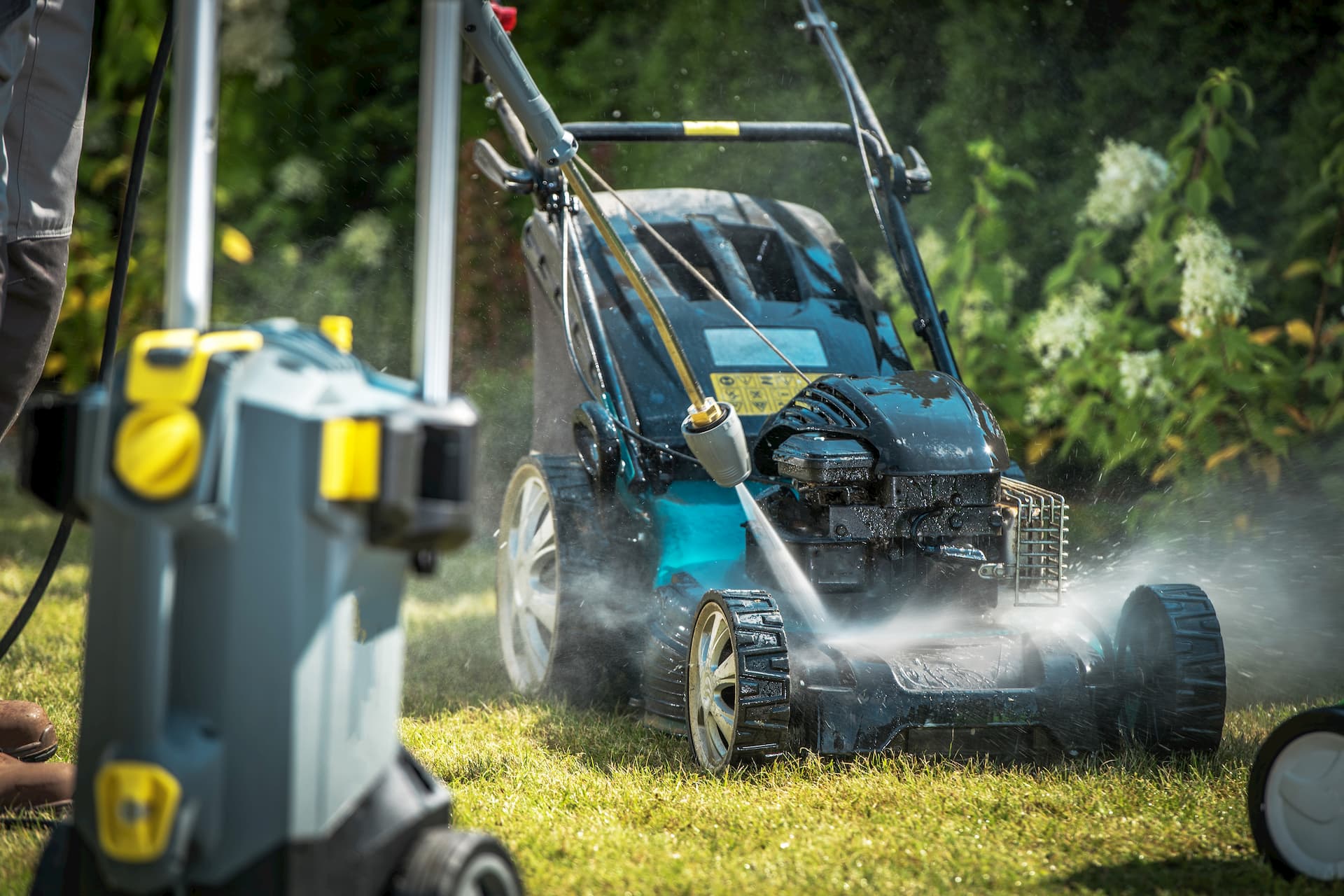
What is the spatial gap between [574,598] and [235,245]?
5162mm

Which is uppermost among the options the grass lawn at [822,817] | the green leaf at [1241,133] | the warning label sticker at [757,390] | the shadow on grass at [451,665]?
the green leaf at [1241,133]

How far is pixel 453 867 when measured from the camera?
1557 millimetres

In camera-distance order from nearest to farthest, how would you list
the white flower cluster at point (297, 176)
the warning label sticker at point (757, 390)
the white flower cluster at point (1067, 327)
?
1. the warning label sticker at point (757, 390)
2. the white flower cluster at point (1067, 327)
3. the white flower cluster at point (297, 176)

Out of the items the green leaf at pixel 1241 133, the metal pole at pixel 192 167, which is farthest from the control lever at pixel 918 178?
the metal pole at pixel 192 167

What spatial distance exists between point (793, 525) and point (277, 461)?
5.38ft

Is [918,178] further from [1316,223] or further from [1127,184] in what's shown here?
[1127,184]

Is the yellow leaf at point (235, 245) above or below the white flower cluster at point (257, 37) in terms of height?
below

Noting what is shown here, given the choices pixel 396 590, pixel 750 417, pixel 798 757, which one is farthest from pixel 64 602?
pixel 396 590

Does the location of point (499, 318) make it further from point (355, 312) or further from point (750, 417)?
point (750, 417)

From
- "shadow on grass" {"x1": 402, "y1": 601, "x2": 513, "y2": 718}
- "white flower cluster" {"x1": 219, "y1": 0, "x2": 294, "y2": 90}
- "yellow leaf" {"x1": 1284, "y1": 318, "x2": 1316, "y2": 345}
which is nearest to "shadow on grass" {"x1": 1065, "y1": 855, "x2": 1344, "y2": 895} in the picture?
"shadow on grass" {"x1": 402, "y1": 601, "x2": 513, "y2": 718}

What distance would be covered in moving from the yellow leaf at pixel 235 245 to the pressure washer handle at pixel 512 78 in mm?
5177

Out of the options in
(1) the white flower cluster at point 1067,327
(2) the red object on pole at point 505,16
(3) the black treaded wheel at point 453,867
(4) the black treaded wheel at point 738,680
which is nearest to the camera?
(3) the black treaded wheel at point 453,867

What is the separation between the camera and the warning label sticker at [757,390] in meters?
3.41

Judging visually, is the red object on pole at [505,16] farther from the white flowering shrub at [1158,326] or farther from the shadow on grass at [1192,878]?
the white flowering shrub at [1158,326]
